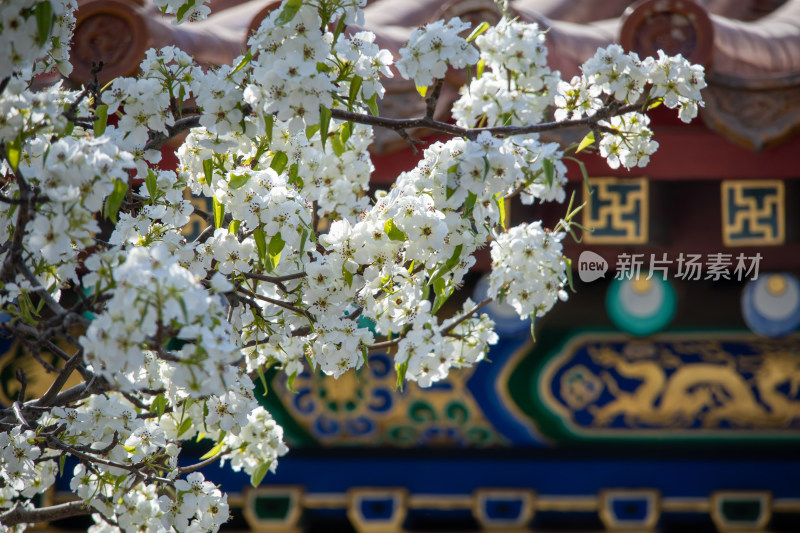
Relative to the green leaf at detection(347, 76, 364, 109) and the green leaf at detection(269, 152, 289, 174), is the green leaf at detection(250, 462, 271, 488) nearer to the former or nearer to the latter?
the green leaf at detection(269, 152, 289, 174)

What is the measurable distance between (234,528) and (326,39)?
3643mm

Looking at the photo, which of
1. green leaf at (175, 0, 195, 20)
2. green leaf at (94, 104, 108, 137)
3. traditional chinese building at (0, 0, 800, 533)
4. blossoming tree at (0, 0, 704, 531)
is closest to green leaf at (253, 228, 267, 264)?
blossoming tree at (0, 0, 704, 531)

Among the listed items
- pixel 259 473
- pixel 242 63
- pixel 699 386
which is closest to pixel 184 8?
pixel 242 63

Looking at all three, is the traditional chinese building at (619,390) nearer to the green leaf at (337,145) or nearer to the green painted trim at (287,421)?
the green painted trim at (287,421)

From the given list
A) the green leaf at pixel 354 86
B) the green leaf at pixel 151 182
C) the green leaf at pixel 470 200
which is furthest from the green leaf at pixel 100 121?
the green leaf at pixel 470 200

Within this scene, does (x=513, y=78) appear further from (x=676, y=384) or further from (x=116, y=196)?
(x=676, y=384)

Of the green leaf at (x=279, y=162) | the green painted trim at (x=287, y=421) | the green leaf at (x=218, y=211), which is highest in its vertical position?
the green leaf at (x=279, y=162)

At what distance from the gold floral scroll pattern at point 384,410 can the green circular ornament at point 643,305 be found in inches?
32.4

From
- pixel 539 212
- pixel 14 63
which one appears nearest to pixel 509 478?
pixel 539 212

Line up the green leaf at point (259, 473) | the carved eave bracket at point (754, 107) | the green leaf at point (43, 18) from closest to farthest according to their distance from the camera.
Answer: the green leaf at point (43, 18)
the green leaf at point (259, 473)
the carved eave bracket at point (754, 107)

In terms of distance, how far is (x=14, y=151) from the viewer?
164 cm

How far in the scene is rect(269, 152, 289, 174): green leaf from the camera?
2088 millimetres

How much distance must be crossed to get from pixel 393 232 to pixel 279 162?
1.25ft

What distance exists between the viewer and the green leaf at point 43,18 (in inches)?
61.8
